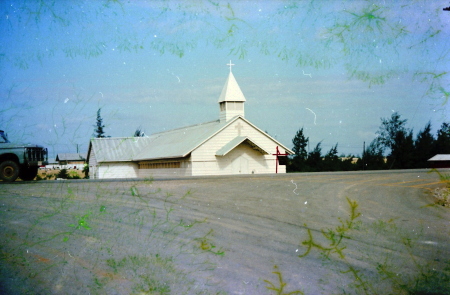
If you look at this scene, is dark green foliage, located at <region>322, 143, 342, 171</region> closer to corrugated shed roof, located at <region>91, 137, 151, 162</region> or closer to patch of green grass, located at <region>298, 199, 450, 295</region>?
corrugated shed roof, located at <region>91, 137, 151, 162</region>

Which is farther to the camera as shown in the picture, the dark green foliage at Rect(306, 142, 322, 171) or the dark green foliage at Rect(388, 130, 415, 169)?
the dark green foliage at Rect(306, 142, 322, 171)

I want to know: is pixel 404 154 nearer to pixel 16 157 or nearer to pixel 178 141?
pixel 16 157

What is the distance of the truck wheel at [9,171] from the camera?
1714 centimetres

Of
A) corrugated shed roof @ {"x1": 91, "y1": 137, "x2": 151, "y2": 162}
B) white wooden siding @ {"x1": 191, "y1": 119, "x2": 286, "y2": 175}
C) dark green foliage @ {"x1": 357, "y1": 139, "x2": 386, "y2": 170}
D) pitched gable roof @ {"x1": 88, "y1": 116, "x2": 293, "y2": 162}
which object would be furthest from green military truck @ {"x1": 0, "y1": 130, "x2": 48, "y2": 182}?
white wooden siding @ {"x1": 191, "y1": 119, "x2": 286, "y2": 175}

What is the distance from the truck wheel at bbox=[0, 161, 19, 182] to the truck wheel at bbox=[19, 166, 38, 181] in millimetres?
292

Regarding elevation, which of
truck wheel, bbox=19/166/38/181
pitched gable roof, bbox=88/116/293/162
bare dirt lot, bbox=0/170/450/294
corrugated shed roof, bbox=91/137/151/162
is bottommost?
bare dirt lot, bbox=0/170/450/294

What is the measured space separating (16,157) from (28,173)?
1159mm

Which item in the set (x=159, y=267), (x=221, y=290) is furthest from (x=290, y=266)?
(x=159, y=267)

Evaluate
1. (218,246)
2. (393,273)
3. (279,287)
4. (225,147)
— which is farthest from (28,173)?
(225,147)

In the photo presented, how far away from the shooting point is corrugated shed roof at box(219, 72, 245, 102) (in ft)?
128

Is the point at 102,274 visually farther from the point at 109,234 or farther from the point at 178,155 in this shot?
the point at 178,155

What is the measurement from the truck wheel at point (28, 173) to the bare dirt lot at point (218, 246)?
7.48 metres

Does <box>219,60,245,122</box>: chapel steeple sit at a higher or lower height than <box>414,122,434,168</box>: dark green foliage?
higher

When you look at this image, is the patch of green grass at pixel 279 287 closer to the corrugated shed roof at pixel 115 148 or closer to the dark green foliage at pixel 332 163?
the corrugated shed roof at pixel 115 148
